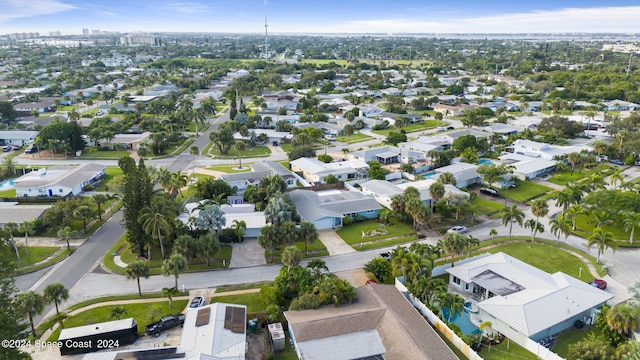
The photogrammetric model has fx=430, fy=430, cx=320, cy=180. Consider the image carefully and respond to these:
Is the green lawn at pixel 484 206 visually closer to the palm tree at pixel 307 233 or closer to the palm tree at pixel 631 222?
the palm tree at pixel 631 222

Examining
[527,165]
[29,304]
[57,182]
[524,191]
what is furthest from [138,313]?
[527,165]

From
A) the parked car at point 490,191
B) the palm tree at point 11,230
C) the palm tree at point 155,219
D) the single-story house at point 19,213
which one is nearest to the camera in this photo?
the palm tree at point 155,219

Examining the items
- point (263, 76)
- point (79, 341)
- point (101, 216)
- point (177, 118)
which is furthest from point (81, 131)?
point (263, 76)

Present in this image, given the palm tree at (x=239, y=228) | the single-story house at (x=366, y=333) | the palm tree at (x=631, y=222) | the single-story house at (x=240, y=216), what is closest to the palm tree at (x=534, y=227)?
the palm tree at (x=631, y=222)

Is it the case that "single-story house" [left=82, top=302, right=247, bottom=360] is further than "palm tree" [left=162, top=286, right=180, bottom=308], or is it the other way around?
"palm tree" [left=162, top=286, right=180, bottom=308]

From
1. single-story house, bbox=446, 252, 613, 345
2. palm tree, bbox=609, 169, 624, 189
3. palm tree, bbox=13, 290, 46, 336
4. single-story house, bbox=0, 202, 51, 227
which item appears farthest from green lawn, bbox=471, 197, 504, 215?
single-story house, bbox=0, 202, 51, 227

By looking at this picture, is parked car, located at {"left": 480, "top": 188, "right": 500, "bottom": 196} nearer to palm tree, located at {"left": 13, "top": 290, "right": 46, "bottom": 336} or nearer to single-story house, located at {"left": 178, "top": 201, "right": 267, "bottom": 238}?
single-story house, located at {"left": 178, "top": 201, "right": 267, "bottom": 238}
